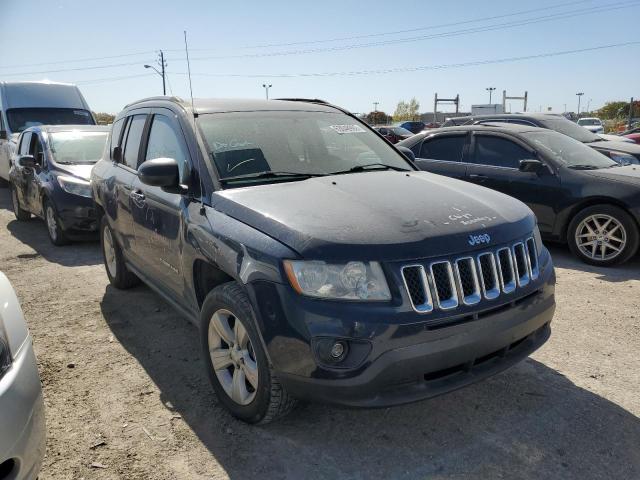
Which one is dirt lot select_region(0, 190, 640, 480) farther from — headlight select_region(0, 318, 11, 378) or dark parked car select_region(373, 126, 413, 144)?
dark parked car select_region(373, 126, 413, 144)

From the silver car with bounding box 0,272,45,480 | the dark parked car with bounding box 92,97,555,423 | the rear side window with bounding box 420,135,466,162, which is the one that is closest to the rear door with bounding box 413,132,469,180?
the rear side window with bounding box 420,135,466,162

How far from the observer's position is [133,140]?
174 inches

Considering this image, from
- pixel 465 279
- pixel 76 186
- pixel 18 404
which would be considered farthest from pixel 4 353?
pixel 76 186

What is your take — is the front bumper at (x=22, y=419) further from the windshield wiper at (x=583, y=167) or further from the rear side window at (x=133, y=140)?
the windshield wiper at (x=583, y=167)

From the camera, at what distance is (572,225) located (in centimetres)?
610

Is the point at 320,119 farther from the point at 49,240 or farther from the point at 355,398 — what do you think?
the point at 49,240

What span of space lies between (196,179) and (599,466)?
2.63 metres

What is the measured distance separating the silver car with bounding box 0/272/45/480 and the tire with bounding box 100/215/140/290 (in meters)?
2.75

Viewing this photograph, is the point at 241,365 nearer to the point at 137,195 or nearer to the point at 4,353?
the point at 4,353

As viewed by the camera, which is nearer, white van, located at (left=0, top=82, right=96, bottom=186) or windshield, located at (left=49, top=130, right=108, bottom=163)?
windshield, located at (left=49, top=130, right=108, bottom=163)

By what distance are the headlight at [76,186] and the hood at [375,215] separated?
4.78 meters

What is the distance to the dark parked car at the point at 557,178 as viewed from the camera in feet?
19.0

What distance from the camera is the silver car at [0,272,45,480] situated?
6.18 feet

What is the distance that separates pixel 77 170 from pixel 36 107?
6592mm
